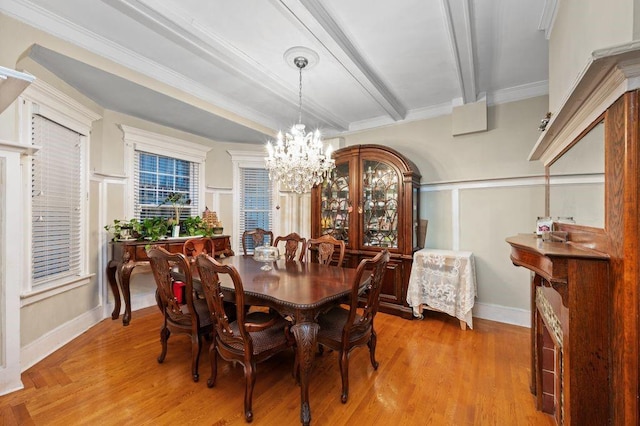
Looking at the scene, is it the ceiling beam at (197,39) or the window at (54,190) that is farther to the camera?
the window at (54,190)

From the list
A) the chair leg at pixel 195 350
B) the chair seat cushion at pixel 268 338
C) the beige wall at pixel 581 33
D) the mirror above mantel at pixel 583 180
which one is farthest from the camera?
the chair leg at pixel 195 350

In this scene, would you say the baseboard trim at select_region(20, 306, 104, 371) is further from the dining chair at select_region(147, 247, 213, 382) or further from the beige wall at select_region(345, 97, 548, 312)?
the beige wall at select_region(345, 97, 548, 312)

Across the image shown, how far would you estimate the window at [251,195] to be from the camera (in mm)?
4633

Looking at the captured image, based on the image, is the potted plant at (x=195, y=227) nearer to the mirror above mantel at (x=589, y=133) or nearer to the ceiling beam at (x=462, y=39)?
the ceiling beam at (x=462, y=39)

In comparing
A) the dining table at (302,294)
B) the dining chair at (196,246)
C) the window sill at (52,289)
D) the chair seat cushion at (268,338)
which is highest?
the dining chair at (196,246)

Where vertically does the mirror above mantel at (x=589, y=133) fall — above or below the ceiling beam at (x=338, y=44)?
below

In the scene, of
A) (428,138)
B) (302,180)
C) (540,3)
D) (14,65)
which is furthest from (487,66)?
(14,65)

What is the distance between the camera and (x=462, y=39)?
7.19 ft

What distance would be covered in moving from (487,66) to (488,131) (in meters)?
0.86

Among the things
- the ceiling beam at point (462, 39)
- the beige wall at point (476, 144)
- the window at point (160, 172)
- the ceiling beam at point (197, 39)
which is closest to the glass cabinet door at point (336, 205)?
the beige wall at point (476, 144)

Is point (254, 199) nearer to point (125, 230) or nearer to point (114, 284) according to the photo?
point (125, 230)

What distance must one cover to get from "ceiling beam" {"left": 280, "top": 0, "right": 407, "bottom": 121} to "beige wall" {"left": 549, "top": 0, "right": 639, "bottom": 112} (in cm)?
145

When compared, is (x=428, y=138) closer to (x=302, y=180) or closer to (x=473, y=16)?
(x=473, y=16)

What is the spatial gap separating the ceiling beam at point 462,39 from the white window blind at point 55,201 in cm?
355
